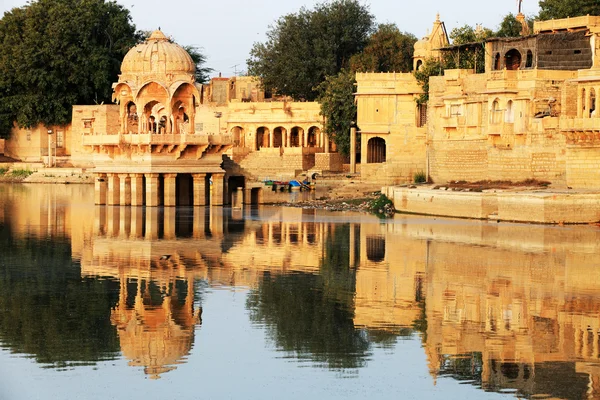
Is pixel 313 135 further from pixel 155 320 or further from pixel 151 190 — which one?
pixel 155 320

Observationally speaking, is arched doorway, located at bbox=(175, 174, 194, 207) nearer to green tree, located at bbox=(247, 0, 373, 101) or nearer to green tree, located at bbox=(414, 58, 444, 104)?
green tree, located at bbox=(414, 58, 444, 104)

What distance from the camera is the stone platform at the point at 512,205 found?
33969 mm

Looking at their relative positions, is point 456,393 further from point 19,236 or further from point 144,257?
point 19,236

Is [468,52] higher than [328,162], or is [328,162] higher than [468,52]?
[468,52]

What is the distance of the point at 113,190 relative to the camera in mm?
43094

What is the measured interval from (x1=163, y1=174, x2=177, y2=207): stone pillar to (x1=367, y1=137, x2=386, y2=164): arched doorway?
41.0 feet

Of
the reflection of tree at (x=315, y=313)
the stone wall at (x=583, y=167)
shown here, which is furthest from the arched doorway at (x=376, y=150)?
the reflection of tree at (x=315, y=313)

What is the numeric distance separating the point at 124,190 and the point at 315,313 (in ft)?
72.3

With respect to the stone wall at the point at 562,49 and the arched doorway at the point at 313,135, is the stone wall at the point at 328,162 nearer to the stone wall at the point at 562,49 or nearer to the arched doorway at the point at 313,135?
the arched doorway at the point at 313,135

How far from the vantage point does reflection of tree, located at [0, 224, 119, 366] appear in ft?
60.0

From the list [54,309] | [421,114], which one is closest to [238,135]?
[421,114]

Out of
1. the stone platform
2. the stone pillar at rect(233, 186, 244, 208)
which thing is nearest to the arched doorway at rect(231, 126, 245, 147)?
the stone pillar at rect(233, 186, 244, 208)

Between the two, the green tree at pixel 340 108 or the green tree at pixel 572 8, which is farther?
the green tree at pixel 340 108

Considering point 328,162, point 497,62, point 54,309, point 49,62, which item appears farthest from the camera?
point 49,62
